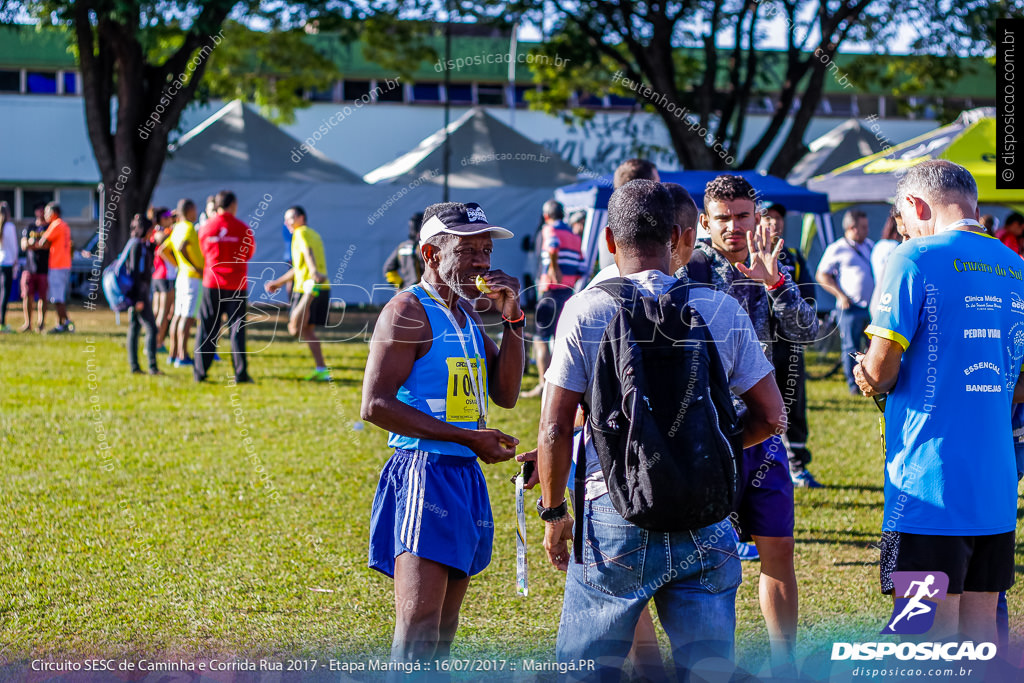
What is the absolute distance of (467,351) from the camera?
343 centimetres

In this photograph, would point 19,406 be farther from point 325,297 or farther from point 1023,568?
point 1023,568

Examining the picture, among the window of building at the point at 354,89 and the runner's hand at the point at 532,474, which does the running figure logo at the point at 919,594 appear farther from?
the window of building at the point at 354,89

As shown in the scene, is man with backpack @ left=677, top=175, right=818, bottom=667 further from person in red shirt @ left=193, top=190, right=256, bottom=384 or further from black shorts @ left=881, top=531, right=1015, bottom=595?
person in red shirt @ left=193, top=190, right=256, bottom=384

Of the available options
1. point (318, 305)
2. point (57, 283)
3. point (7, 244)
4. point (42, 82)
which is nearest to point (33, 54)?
point (42, 82)

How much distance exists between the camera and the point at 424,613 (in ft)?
10.5

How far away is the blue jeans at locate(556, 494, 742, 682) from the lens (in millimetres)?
2836

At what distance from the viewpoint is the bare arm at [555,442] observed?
2936 mm

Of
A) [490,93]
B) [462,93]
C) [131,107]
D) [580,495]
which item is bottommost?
[580,495]

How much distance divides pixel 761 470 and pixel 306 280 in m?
8.30

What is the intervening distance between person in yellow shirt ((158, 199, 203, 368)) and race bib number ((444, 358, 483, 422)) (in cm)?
935

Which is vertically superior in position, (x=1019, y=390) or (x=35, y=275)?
(x=1019, y=390)

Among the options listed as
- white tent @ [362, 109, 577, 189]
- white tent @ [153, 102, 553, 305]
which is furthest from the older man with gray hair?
white tent @ [362, 109, 577, 189]

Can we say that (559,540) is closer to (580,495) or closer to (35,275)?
(580,495)

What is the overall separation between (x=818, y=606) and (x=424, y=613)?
2571mm
